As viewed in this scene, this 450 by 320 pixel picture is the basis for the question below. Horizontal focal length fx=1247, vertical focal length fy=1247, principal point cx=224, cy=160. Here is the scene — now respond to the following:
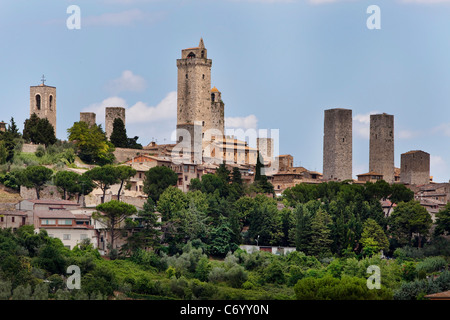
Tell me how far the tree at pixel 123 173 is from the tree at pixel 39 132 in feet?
24.2

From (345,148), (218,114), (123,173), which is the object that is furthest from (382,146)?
(123,173)

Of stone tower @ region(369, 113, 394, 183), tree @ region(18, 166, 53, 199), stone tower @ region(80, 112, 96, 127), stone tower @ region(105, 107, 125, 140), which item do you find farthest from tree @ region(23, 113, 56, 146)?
stone tower @ region(369, 113, 394, 183)

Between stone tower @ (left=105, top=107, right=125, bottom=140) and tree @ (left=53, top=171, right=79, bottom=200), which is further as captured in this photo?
stone tower @ (left=105, top=107, right=125, bottom=140)

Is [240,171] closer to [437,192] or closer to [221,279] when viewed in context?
[437,192]

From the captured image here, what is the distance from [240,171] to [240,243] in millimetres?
16628

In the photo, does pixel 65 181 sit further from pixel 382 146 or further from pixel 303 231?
pixel 382 146

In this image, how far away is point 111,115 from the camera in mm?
81938

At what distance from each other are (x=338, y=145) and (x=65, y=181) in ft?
81.0

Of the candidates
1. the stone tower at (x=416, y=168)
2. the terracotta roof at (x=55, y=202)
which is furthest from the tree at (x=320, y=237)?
the stone tower at (x=416, y=168)

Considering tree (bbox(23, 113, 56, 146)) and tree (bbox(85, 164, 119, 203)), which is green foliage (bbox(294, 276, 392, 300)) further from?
tree (bbox(23, 113, 56, 146))

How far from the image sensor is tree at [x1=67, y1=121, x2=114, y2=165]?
7312cm

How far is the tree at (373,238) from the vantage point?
61.1 m

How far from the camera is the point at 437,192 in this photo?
7900 cm

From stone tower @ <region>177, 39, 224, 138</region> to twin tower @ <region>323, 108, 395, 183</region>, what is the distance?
772 cm
